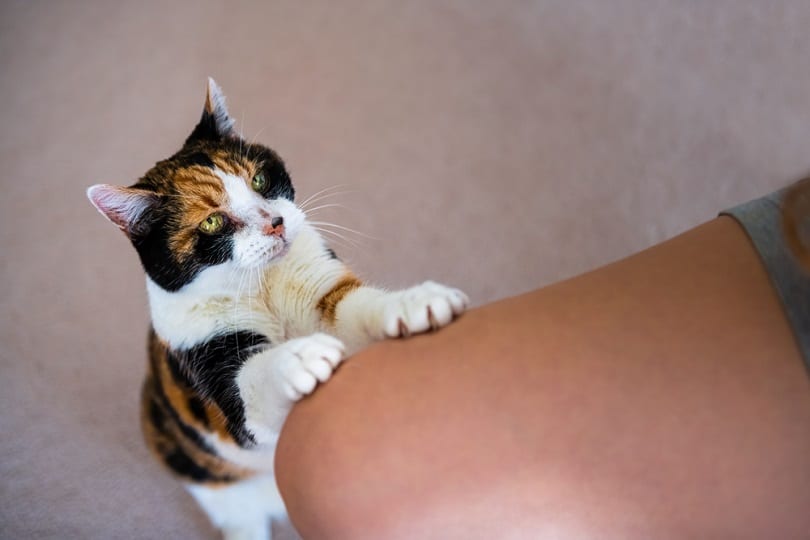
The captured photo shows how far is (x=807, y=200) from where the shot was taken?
61 centimetres

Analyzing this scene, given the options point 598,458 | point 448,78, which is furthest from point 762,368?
point 448,78

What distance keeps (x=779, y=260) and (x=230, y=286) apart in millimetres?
641

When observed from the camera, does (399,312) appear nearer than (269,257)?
Yes

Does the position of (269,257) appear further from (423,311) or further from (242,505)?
(242,505)

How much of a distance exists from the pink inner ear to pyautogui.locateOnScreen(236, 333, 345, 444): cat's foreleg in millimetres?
233

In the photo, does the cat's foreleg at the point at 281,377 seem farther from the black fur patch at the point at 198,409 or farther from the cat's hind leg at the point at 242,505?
the cat's hind leg at the point at 242,505

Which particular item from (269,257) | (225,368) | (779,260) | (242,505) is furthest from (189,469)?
(779,260)

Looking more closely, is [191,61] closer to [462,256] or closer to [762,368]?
[462,256]

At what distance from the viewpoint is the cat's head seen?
85cm

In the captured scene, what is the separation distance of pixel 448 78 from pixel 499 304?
114cm

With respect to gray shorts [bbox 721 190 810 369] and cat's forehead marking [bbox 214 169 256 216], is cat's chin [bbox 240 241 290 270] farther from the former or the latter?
gray shorts [bbox 721 190 810 369]

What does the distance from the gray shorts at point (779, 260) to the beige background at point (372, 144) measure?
759 mm

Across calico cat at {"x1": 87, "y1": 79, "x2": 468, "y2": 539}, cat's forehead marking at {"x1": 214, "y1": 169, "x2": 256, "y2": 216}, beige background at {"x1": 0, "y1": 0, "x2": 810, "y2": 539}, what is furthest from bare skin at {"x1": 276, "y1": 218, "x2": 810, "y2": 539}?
beige background at {"x1": 0, "y1": 0, "x2": 810, "y2": 539}

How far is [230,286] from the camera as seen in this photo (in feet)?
2.94
